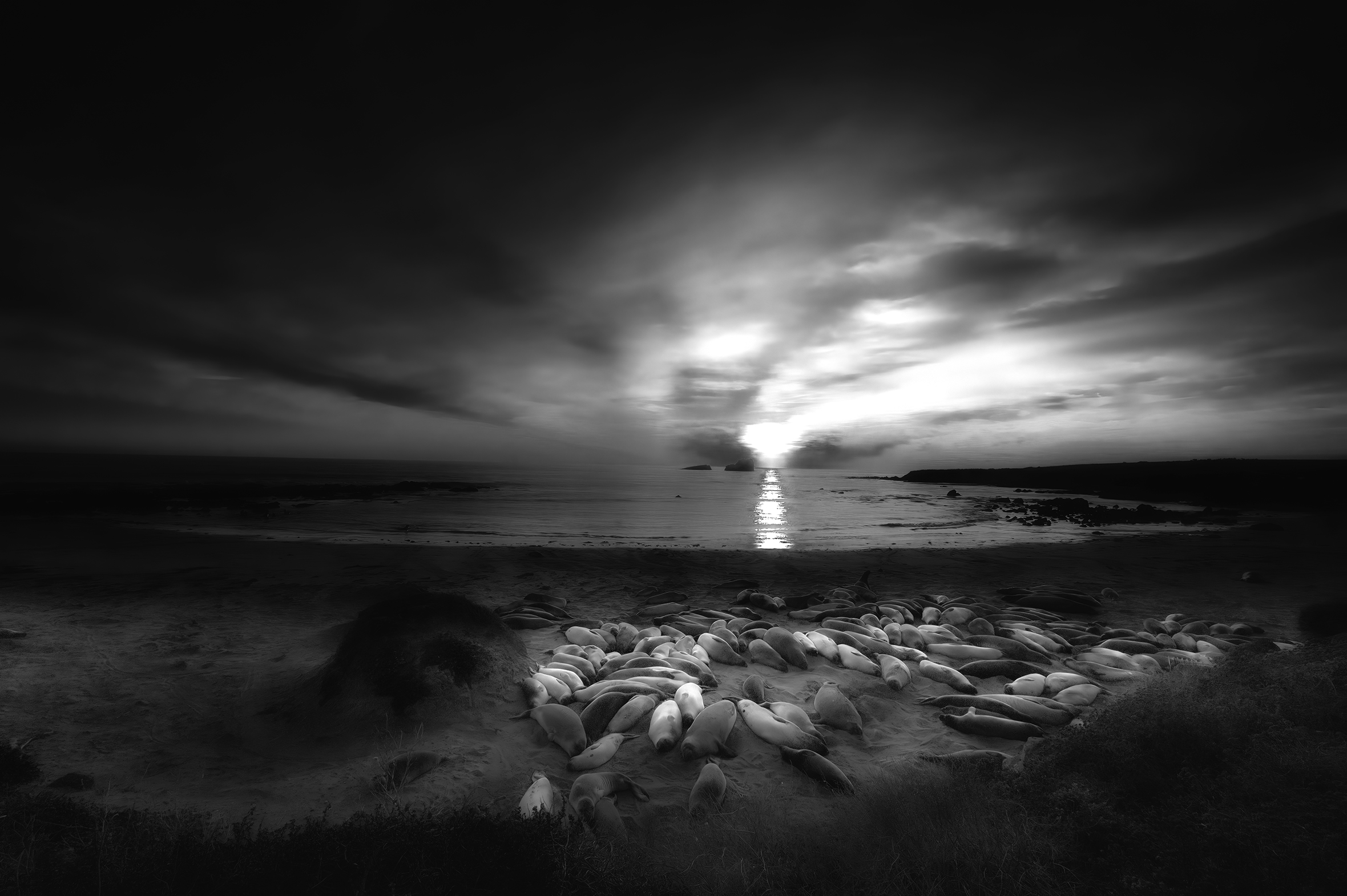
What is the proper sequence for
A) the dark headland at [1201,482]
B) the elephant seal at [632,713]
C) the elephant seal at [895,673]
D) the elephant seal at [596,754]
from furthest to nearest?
the dark headland at [1201,482] < the elephant seal at [895,673] < the elephant seal at [632,713] < the elephant seal at [596,754]

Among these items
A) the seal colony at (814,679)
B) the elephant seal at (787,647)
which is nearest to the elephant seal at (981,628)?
the seal colony at (814,679)

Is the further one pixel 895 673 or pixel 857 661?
pixel 857 661

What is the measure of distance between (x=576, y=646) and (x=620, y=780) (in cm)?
340

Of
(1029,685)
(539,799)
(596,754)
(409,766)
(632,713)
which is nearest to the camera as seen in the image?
(539,799)

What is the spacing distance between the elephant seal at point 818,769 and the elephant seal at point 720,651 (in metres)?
2.43

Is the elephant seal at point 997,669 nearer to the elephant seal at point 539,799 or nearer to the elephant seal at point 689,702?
the elephant seal at point 689,702

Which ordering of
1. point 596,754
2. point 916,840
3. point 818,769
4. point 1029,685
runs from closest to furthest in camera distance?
point 916,840 → point 818,769 → point 596,754 → point 1029,685

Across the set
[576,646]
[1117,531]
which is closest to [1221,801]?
[576,646]

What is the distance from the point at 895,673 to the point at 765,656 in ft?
5.45

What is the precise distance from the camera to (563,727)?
5188mm

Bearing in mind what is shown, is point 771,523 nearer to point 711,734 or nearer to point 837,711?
point 837,711

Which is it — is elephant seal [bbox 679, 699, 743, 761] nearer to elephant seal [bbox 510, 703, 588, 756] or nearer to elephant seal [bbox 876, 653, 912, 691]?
elephant seal [bbox 510, 703, 588, 756]

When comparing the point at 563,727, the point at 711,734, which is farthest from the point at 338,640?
the point at 711,734

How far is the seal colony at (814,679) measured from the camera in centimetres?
491
